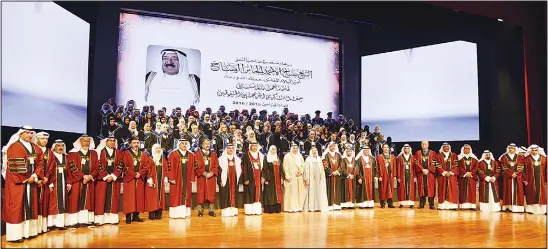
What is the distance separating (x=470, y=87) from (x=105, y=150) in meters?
9.78

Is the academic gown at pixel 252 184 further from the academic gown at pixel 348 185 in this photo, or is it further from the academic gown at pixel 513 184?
the academic gown at pixel 513 184

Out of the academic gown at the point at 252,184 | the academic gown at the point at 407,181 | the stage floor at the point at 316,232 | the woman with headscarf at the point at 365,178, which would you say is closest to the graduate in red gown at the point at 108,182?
the stage floor at the point at 316,232

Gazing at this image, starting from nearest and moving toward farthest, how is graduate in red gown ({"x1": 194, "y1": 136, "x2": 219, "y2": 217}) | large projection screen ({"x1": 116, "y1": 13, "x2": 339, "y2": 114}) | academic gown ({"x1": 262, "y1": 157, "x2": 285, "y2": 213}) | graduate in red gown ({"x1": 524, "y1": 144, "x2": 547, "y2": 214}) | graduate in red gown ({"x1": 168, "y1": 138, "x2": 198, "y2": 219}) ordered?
graduate in red gown ({"x1": 168, "y1": 138, "x2": 198, "y2": 219}) < graduate in red gown ({"x1": 194, "y1": 136, "x2": 219, "y2": 217}) < academic gown ({"x1": 262, "y1": 157, "x2": 285, "y2": 213}) < graduate in red gown ({"x1": 524, "y1": 144, "x2": 547, "y2": 214}) < large projection screen ({"x1": 116, "y1": 13, "x2": 339, "y2": 114})

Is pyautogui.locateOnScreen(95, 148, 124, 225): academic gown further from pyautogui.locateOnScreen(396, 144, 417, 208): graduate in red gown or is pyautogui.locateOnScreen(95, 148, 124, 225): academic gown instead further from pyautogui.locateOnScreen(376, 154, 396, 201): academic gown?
pyautogui.locateOnScreen(396, 144, 417, 208): graduate in red gown

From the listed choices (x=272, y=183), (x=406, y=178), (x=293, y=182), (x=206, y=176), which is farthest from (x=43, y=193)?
(x=406, y=178)

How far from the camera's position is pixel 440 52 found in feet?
45.0

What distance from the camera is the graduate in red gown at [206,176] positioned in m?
8.49

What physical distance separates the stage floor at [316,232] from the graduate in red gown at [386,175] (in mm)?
1664

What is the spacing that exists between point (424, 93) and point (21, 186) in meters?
10.9

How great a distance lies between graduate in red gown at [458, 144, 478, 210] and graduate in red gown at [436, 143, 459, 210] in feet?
0.32

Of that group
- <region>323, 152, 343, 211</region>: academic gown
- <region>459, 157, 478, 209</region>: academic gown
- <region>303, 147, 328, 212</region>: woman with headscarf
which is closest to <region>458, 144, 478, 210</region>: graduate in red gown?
<region>459, 157, 478, 209</region>: academic gown

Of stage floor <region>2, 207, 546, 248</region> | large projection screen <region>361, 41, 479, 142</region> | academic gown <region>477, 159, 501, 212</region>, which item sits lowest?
stage floor <region>2, 207, 546, 248</region>

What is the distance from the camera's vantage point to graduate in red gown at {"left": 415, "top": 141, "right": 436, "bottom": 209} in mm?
10195

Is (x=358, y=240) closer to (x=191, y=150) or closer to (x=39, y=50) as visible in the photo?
(x=191, y=150)
